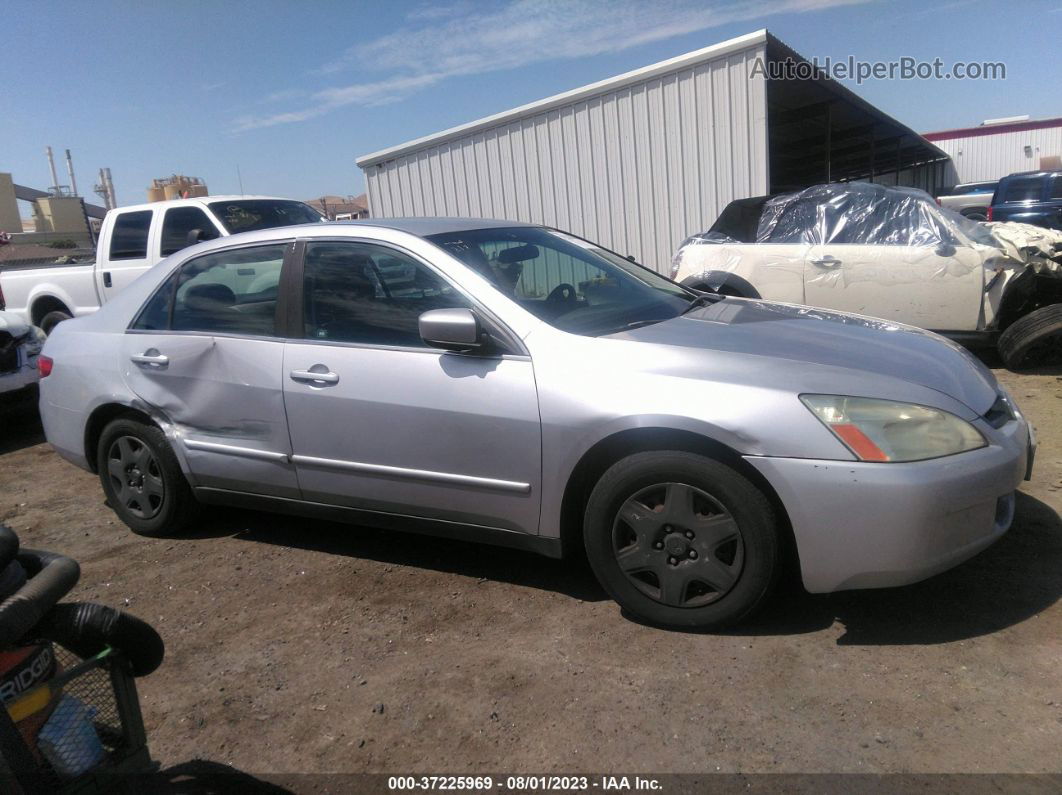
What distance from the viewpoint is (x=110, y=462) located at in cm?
456

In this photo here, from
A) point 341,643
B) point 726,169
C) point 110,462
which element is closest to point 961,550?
point 341,643

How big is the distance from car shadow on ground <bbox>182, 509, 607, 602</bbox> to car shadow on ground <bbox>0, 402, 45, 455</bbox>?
3.21 m

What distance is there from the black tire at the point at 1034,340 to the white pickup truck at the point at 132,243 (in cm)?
655

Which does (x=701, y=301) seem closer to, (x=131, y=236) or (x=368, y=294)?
(x=368, y=294)

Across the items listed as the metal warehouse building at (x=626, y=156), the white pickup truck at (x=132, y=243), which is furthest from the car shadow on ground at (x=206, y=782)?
the metal warehouse building at (x=626, y=156)

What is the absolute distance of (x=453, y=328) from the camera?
130 inches

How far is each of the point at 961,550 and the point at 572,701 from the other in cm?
145

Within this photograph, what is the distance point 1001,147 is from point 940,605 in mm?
41141

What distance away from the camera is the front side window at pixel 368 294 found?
11.9 ft

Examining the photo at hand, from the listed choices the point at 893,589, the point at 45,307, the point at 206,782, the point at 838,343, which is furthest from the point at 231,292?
the point at 45,307

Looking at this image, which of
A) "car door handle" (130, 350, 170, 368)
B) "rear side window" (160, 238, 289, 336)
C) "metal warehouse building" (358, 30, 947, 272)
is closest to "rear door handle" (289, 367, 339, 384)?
"rear side window" (160, 238, 289, 336)

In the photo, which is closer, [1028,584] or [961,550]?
[961,550]

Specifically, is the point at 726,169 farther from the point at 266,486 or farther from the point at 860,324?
the point at 266,486

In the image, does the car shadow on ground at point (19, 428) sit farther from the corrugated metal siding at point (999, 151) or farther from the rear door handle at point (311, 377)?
the corrugated metal siding at point (999, 151)
